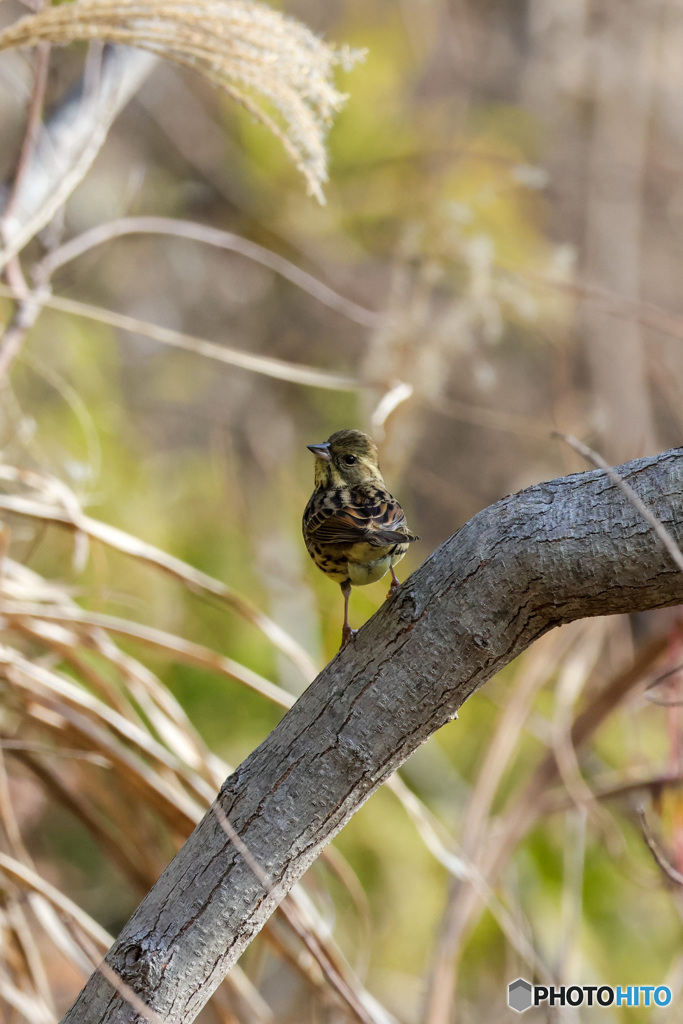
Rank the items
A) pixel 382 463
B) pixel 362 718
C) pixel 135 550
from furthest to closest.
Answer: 1. pixel 382 463
2. pixel 135 550
3. pixel 362 718

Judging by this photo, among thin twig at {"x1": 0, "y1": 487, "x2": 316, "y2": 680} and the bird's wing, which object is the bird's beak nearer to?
the bird's wing

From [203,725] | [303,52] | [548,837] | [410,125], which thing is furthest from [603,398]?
[303,52]

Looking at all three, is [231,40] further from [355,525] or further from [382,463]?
[382,463]

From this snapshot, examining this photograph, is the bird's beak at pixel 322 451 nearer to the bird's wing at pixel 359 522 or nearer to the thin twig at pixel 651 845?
the bird's wing at pixel 359 522

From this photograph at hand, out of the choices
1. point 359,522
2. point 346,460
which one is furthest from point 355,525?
point 346,460

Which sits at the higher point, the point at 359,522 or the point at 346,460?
the point at 346,460

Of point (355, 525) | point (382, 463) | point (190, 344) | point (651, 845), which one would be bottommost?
point (651, 845)

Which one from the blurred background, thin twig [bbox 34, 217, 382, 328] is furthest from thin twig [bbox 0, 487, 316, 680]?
thin twig [bbox 34, 217, 382, 328]

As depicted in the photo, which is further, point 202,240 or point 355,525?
point 202,240
